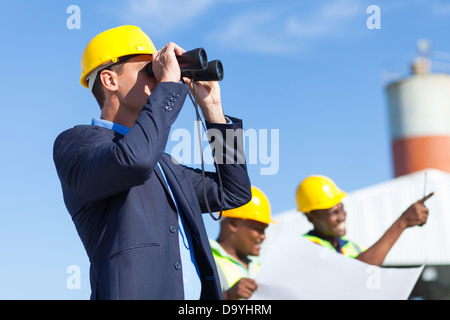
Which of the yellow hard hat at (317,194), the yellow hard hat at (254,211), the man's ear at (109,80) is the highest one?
the man's ear at (109,80)

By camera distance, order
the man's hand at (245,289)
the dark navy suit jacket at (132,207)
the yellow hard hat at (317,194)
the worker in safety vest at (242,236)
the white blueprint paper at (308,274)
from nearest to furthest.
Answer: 1. the dark navy suit jacket at (132,207)
2. the white blueprint paper at (308,274)
3. the man's hand at (245,289)
4. the worker in safety vest at (242,236)
5. the yellow hard hat at (317,194)

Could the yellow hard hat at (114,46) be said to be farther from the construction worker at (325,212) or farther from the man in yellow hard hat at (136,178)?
the construction worker at (325,212)

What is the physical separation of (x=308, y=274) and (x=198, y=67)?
204 centimetres

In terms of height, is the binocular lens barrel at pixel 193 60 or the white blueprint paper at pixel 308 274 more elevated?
the binocular lens barrel at pixel 193 60

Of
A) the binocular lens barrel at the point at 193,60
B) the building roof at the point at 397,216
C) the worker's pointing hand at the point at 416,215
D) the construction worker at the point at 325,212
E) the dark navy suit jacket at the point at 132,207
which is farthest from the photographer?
the building roof at the point at 397,216

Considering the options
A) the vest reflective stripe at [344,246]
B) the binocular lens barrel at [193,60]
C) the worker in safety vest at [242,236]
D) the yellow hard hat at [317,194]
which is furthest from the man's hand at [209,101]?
the yellow hard hat at [317,194]

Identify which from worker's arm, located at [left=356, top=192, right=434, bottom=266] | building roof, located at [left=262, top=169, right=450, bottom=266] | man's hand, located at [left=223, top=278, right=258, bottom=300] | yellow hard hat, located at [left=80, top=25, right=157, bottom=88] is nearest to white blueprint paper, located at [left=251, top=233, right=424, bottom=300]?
man's hand, located at [left=223, top=278, right=258, bottom=300]

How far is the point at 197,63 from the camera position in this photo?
2.26 meters

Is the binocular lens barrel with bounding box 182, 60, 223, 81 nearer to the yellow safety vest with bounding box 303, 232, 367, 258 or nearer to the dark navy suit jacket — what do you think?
the dark navy suit jacket

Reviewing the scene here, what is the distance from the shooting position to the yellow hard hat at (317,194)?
5.56 meters

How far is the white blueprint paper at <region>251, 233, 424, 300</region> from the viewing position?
12.6 ft

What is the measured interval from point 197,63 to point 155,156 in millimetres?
463

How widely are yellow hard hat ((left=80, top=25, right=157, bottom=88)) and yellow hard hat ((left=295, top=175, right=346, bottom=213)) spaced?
133 inches

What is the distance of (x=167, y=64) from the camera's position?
219 centimetres
